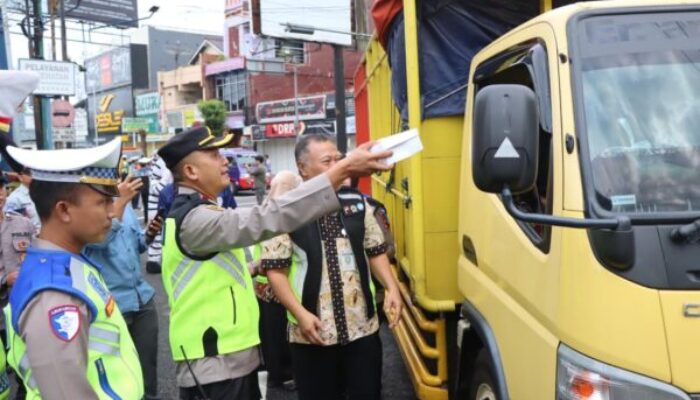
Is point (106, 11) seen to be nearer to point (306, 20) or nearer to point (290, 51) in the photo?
point (290, 51)

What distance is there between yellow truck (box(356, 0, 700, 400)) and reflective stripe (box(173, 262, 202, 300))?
3.84 ft

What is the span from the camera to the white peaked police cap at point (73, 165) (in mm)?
1642

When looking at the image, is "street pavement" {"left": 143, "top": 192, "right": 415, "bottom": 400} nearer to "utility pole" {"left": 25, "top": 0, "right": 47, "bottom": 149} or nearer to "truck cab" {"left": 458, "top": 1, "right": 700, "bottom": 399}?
"truck cab" {"left": 458, "top": 1, "right": 700, "bottom": 399}

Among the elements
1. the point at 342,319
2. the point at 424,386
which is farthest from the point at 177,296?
the point at 424,386

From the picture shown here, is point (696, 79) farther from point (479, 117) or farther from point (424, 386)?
point (424, 386)

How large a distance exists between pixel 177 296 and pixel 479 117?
1.41 m

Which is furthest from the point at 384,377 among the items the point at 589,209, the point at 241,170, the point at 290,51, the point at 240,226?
the point at 290,51

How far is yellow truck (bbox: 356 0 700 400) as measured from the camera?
1533mm

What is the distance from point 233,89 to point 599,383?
1640 inches

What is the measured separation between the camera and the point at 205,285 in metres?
2.35

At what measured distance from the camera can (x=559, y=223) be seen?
5.22 feet

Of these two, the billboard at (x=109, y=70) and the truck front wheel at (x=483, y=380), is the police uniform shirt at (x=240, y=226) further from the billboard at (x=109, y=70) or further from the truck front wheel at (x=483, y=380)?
the billboard at (x=109, y=70)

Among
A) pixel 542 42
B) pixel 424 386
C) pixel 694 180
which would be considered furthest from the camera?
pixel 424 386

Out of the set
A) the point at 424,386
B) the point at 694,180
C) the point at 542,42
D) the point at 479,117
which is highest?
the point at 542,42
